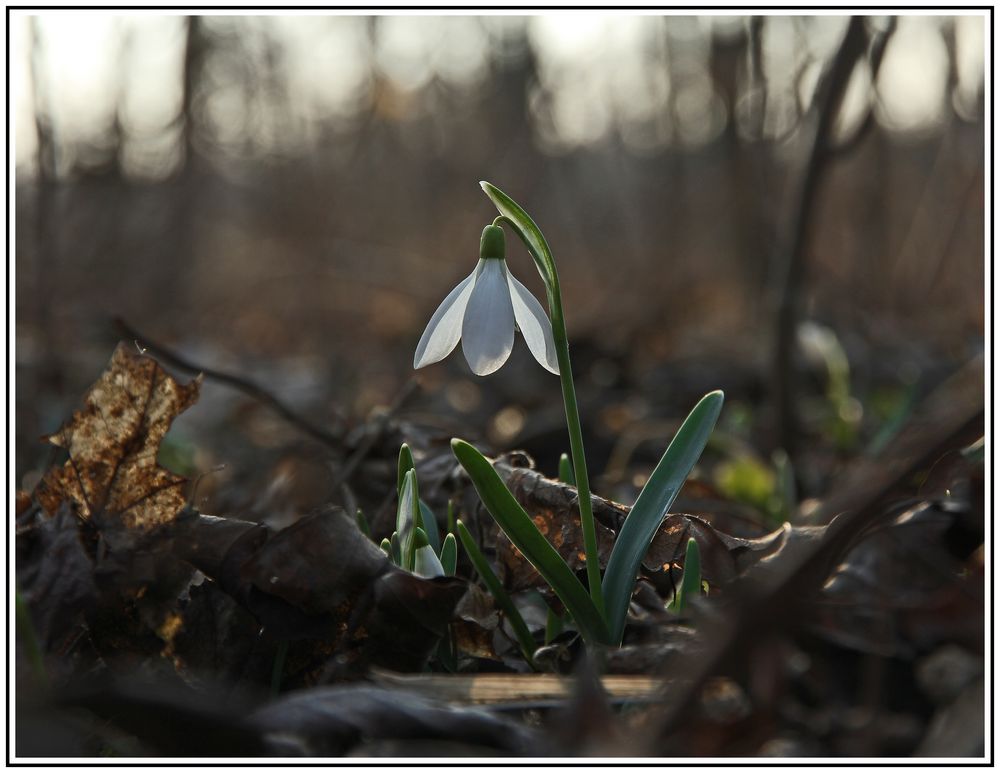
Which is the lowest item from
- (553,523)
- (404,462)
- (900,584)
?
(900,584)

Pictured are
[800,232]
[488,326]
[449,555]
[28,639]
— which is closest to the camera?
[28,639]

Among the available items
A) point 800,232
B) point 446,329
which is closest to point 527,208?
point 800,232

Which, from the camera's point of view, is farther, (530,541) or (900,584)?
(900,584)

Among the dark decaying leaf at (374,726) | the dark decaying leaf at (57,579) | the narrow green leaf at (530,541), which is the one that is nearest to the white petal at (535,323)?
the narrow green leaf at (530,541)

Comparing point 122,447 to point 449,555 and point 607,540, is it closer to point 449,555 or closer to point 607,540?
point 449,555

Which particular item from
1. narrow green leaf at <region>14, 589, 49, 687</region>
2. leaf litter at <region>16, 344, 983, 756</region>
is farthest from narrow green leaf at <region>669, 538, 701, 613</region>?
narrow green leaf at <region>14, 589, 49, 687</region>
